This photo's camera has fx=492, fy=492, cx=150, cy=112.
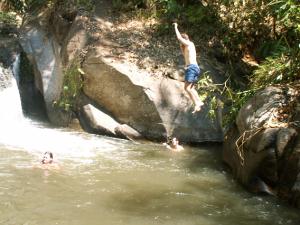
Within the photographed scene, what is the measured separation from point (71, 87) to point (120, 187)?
5.02 meters

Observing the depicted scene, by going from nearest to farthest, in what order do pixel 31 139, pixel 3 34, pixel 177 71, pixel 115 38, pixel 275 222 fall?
pixel 275 222
pixel 31 139
pixel 177 71
pixel 115 38
pixel 3 34

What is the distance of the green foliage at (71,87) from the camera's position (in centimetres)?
1234

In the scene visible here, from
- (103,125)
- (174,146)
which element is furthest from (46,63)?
(174,146)

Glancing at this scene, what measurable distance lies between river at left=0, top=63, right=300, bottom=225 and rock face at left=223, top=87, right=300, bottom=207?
304 mm

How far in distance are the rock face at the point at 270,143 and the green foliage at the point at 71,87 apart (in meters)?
4.63

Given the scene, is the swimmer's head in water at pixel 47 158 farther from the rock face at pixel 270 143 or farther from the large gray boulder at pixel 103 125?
the rock face at pixel 270 143

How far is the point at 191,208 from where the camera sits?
723 centimetres

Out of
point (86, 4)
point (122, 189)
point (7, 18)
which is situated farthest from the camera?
point (7, 18)

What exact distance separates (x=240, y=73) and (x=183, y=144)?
2796mm

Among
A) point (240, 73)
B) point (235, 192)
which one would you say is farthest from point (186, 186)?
point (240, 73)

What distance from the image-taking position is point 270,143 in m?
7.99

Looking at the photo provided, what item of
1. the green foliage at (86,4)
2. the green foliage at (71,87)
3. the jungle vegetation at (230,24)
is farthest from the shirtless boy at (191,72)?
the green foliage at (86,4)

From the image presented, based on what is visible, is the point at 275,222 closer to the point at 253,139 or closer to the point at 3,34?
the point at 253,139

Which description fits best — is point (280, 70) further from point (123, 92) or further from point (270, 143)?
point (123, 92)
